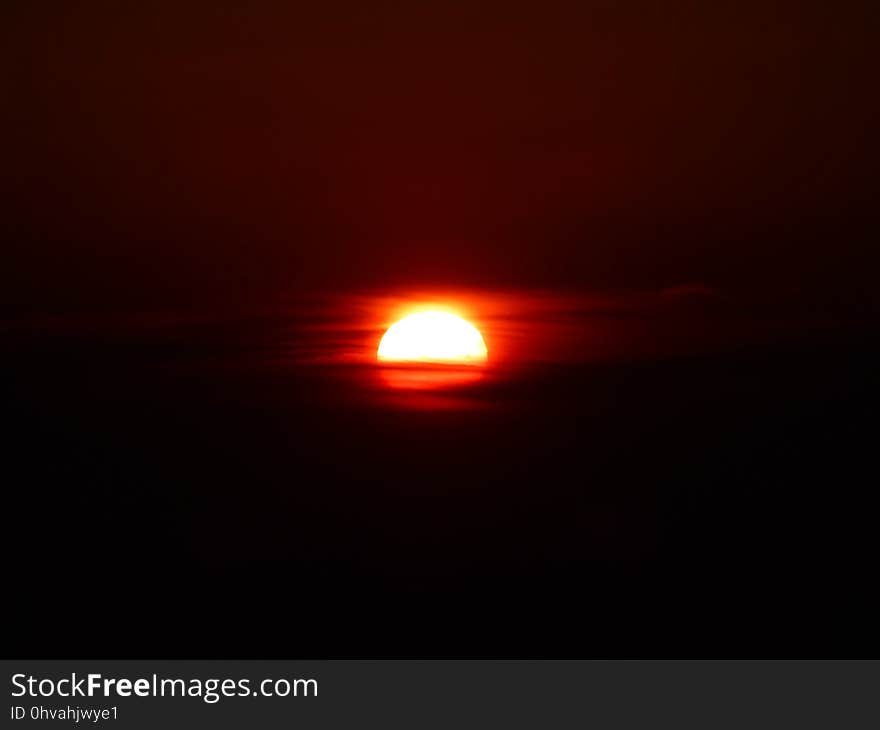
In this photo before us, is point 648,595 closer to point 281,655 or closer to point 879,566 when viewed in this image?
point 879,566

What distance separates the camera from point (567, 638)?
275 inches

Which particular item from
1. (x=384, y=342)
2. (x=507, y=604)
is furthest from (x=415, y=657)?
(x=384, y=342)

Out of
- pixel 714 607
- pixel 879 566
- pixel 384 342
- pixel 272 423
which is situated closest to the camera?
pixel 714 607

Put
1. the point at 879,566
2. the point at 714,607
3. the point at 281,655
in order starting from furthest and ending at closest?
1. the point at 879,566
2. the point at 714,607
3. the point at 281,655

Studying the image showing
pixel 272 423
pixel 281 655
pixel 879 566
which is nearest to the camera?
pixel 281 655

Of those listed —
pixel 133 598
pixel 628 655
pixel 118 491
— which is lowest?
pixel 628 655

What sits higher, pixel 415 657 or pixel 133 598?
pixel 133 598

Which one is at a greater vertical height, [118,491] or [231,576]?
[118,491]

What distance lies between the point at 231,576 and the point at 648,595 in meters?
2.38

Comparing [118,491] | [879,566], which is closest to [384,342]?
[118,491]

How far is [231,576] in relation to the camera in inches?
290

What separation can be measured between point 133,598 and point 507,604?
6.80 feet

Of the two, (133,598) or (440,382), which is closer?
(133,598)

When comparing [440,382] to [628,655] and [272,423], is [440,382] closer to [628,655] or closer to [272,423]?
[272,423]
